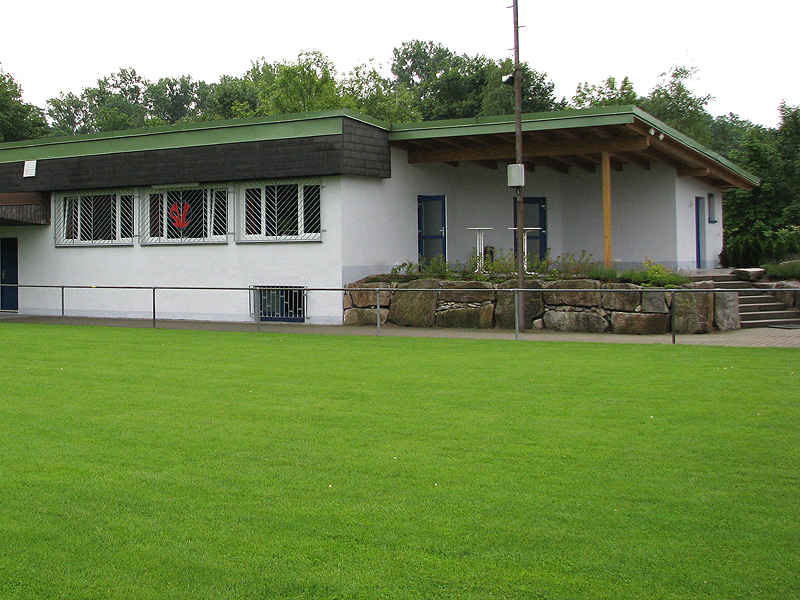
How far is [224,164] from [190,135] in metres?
1.36

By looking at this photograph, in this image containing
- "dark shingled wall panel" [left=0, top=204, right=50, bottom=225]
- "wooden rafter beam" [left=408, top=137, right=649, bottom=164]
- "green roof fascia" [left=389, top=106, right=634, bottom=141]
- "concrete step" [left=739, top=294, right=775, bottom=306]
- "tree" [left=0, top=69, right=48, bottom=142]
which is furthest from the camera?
"tree" [left=0, top=69, right=48, bottom=142]

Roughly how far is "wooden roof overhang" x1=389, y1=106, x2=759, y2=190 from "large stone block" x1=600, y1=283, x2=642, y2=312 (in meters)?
3.60

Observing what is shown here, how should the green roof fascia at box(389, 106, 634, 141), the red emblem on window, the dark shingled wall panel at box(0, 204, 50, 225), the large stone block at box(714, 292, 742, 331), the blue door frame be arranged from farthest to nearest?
the blue door frame < the dark shingled wall panel at box(0, 204, 50, 225) < the red emblem on window < the green roof fascia at box(389, 106, 634, 141) < the large stone block at box(714, 292, 742, 331)

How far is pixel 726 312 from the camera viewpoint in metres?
18.5

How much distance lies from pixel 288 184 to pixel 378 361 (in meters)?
9.97

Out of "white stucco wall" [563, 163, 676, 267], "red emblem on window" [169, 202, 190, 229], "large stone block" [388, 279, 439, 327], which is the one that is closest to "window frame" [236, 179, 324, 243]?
"red emblem on window" [169, 202, 190, 229]

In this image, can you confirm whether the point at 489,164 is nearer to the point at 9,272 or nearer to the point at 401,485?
the point at 9,272

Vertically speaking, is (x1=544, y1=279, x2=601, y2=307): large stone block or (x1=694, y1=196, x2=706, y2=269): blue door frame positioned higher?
(x1=694, y1=196, x2=706, y2=269): blue door frame

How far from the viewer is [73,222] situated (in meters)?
25.0

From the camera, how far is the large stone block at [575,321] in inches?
733

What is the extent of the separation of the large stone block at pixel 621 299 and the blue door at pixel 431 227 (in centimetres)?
638

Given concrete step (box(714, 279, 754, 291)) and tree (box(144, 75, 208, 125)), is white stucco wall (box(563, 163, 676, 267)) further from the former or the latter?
tree (box(144, 75, 208, 125))

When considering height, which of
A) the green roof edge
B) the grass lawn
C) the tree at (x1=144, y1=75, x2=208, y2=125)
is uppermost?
the tree at (x1=144, y1=75, x2=208, y2=125)

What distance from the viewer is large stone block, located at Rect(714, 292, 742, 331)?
18469mm
